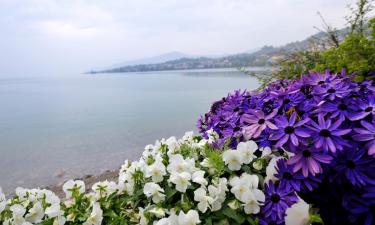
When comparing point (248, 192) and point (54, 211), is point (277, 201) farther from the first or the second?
point (54, 211)

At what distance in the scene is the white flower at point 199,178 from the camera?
194cm

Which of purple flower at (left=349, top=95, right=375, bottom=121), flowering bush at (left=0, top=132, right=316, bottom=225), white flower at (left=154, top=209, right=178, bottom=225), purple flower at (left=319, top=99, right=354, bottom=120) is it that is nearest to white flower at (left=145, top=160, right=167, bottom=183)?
flowering bush at (left=0, top=132, right=316, bottom=225)

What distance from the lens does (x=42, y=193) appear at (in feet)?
8.06

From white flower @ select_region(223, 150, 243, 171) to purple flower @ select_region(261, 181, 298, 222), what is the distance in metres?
0.20

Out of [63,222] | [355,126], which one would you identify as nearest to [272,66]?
[355,126]

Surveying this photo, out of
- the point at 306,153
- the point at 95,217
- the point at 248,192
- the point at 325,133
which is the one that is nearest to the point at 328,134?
the point at 325,133

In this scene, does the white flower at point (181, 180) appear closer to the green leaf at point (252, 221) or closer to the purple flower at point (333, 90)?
the green leaf at point (252, 221)

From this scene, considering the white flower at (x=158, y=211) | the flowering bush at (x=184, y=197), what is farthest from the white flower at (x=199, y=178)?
the white flower at (x=158, y=211)

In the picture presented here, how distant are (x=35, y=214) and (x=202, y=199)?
1.10 m

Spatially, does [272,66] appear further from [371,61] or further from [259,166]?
[259,166]

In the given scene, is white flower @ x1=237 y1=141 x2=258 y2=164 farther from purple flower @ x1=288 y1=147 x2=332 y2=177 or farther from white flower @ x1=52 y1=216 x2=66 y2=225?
white flower @ x1=52 y1=216 x2=66 y2=225

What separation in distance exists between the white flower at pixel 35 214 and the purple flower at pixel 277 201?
1.36 m

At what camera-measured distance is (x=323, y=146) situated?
1.89 meters

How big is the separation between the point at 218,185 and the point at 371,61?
A: 2253 millimetres
